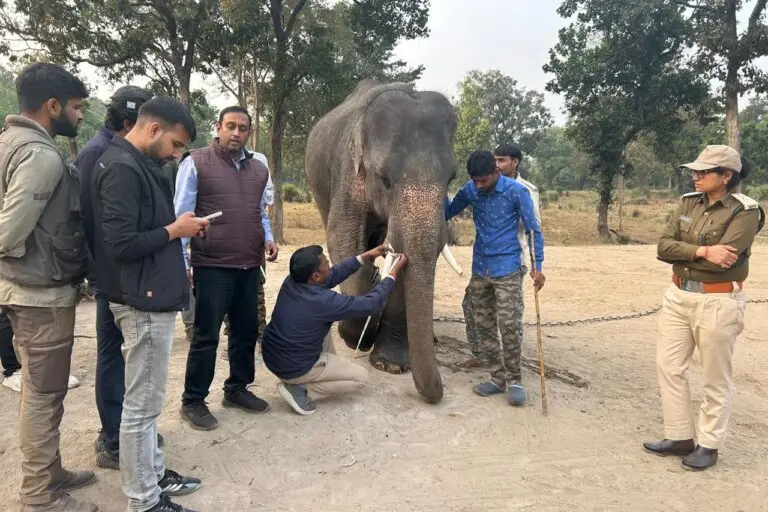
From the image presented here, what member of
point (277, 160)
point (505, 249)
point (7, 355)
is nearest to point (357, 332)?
point (505, 249)

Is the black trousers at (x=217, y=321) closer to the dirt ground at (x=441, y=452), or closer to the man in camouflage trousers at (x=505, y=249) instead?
the dirt ground at (x=441, y=452)

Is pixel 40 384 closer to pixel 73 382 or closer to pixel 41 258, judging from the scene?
pixel 41 258

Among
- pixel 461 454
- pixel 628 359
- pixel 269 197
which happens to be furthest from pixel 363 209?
pixel 628 359

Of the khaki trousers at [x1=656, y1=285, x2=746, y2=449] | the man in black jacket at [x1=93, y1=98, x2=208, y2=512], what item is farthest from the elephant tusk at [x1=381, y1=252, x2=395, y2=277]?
the khaki trousers at [x1=656, y1=285, x2=746, y2=449]

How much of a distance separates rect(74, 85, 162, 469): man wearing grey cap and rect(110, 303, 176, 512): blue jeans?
0.51m

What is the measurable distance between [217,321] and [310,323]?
691 millimetres

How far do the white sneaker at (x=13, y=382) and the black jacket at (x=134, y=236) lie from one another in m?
2.77

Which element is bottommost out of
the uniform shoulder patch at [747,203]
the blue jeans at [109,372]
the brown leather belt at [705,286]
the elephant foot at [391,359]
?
the elephant foot at [391,359]

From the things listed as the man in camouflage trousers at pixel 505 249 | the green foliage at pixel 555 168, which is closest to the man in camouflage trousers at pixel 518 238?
the man in camouflage trousers at pixel 505 249

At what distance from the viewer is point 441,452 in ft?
13.2

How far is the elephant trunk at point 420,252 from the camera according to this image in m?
4.21

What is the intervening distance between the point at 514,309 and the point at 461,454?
4.57ft

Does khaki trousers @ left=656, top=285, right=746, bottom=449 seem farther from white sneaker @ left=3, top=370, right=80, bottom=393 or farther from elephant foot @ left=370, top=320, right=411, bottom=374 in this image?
white sneaker @ left=3, top=370, right=80, bottom=393

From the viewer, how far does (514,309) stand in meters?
4.85
